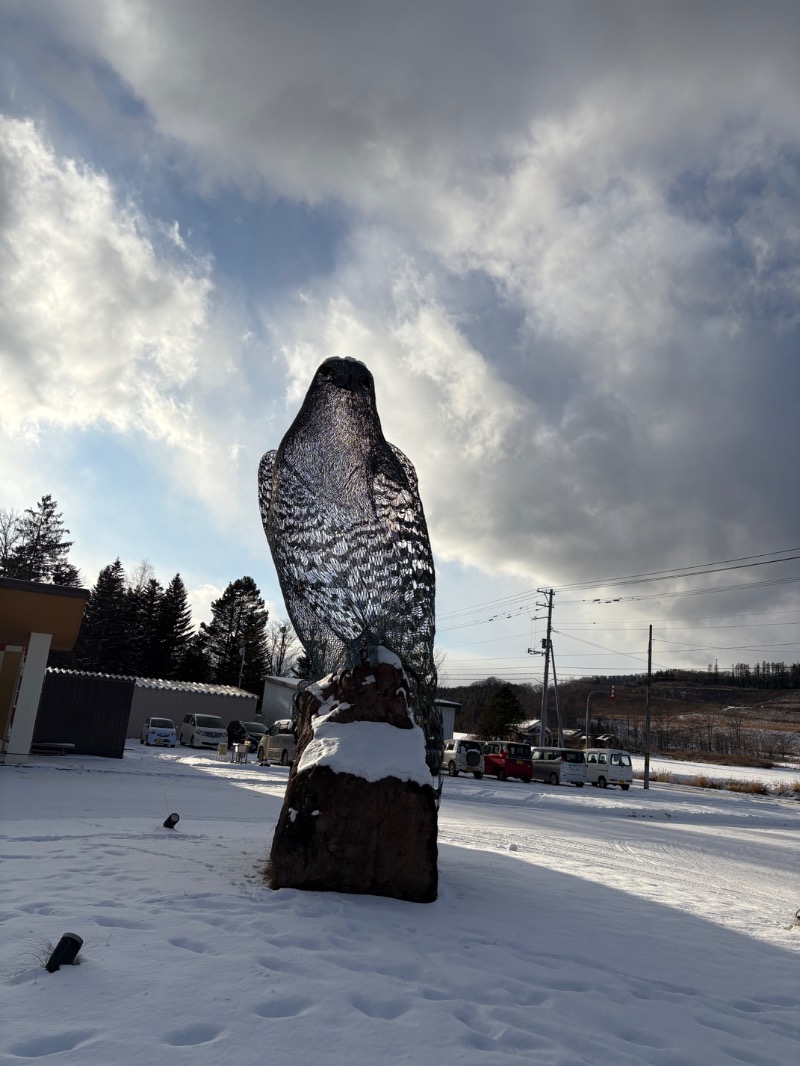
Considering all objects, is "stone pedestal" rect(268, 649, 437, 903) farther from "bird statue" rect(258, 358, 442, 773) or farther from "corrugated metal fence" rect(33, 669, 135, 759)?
"corrugated metal fence" rect(33, 669, 135, 759)

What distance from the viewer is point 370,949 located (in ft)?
13.3

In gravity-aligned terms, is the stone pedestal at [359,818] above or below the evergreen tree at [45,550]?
below

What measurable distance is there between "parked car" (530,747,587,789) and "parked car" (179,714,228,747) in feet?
44.1

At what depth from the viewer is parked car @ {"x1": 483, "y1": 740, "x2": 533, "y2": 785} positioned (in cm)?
2777

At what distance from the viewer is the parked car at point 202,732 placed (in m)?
29.5

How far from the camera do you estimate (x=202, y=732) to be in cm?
2953

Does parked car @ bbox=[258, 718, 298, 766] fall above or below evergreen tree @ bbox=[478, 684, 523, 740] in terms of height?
below

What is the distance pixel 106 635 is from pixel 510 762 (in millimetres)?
34527

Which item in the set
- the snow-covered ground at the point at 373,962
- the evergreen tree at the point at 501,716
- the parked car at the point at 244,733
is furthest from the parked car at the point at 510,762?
the evergreen tree at the point at 501,716

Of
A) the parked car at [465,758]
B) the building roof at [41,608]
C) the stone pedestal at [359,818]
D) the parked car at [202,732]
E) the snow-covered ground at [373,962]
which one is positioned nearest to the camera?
the snow-covered ground at [373,962]

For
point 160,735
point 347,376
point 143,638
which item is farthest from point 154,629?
point 347,376

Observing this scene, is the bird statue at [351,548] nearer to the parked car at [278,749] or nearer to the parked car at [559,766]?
the parked car at [278,749]

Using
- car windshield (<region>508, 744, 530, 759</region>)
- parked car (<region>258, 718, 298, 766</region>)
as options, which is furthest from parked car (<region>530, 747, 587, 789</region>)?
parked car (<region>258, 718, 298, 766</region>)

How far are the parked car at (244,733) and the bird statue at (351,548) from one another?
23.3 m
